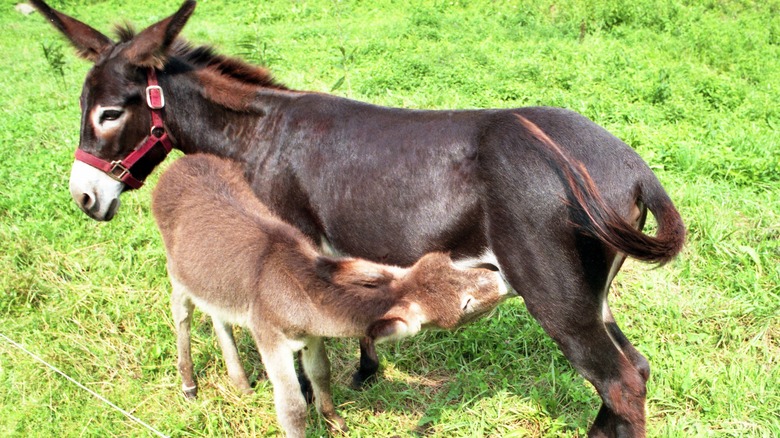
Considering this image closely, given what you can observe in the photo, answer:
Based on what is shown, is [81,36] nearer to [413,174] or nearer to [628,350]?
[413,174]

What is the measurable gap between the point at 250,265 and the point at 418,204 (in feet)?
3.29

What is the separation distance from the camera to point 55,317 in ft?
15.3

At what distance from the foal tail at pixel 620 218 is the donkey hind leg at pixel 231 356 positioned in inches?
92.8

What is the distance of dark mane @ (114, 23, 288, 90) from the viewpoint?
13.3ft

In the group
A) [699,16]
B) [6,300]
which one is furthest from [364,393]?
[699,16]

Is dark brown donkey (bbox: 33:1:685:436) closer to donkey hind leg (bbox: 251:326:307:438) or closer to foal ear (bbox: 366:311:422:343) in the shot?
foal ear (bbox: 366:311:422:343)

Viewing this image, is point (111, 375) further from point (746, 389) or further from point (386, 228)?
point (746, 389)

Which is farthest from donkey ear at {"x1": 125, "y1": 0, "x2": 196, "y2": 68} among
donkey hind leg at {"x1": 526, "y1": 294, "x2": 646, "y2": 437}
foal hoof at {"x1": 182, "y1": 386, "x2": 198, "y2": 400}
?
donkey hind leg at {"x1": 526, "y1": 294, "x2": 646, "y2": 437}

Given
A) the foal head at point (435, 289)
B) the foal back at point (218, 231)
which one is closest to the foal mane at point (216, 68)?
the foal back at point (218, 231)

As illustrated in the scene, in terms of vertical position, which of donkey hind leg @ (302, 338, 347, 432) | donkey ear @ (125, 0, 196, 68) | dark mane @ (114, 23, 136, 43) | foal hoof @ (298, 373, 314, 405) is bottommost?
foal hoof @ (298, 373, 314, 405)

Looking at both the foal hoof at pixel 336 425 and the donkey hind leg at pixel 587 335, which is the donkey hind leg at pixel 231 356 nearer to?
the foal hoof at pixel 336 425

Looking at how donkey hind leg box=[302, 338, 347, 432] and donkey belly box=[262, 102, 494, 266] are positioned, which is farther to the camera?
donkey hind leg box=[302, 338, 347, 432]

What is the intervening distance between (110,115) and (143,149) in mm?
279

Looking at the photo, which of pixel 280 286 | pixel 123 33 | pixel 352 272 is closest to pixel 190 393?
pixel 280 286
